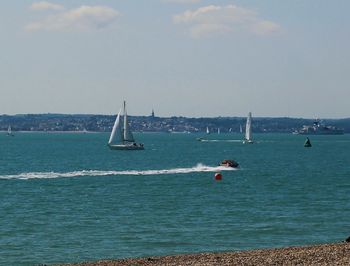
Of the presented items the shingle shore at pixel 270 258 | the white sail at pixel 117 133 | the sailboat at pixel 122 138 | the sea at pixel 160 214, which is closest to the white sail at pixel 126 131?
the sailboat at pixel 122 138

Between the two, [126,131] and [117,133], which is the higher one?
[126,131]

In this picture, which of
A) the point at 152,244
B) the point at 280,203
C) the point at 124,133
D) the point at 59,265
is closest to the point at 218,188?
the point at 280,203

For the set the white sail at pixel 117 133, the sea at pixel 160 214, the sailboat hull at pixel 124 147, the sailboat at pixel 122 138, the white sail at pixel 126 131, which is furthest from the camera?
the sailboat hull at pixel 124 147

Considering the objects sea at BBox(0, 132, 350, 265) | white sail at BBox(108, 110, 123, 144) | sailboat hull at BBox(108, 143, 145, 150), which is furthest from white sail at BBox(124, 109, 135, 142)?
sea at BBox(0, 132, 350, 265)

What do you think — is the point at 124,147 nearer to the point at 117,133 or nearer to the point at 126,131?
the point at 117,133

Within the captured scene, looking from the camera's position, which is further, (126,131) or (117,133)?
(117,133)

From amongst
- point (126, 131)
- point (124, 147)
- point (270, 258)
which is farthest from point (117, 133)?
point (270, 258)

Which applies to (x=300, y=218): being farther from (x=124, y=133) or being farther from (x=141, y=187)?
(x=124, y=133)

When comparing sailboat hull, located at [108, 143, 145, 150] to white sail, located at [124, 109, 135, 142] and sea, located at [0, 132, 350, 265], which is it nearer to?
white sail, located at [124, 109, 135, 142]

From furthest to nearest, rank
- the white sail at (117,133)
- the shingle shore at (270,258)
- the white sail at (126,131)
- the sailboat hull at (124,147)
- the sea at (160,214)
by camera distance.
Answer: the sailboat hull at (124,147), the white sail at (117,133), the white sail at (126,131), the sea at (160,214), the shingle shore at (270,258)

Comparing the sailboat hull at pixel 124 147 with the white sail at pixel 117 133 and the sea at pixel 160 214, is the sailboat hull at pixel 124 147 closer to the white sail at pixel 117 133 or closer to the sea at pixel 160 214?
the white sail at pixel 117 133

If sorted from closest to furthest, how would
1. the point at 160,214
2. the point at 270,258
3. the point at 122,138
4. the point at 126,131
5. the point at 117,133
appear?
1. the point at 270,258
2. the point at 160,214
3. the point at 126,131
4. the point at 117,133
5. the point at 122,138

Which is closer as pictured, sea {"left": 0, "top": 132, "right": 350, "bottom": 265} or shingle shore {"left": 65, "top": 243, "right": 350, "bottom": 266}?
shingle shore {"left": 65, "top": 243, "right": 350, "bottom": 266}

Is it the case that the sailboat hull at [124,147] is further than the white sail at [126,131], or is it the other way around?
the sailboat hull at [124,147]
